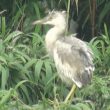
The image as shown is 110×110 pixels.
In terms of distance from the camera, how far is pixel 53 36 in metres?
7.04

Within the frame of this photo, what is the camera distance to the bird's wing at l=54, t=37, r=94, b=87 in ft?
21.5

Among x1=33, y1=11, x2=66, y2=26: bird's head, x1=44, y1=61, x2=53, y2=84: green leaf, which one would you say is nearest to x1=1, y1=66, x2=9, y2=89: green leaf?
x1=44, y1=61, x2=53, y2=84: green leaf

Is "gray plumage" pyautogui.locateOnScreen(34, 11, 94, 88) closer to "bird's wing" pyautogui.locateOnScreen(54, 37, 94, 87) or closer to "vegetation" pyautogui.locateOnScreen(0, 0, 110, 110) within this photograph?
"bird's wing" pyautogui.locateOnScreen(54, 37, 94, 87)

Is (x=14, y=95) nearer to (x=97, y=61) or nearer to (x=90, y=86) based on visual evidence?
(x=90, y=86)

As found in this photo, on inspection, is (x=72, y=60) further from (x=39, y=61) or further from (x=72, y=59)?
(x=39, y=61)

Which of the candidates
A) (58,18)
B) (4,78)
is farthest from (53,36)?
(4,78)

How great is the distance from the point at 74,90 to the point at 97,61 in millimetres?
727

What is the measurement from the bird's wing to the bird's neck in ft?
0.48

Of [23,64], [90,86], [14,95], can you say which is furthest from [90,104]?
[23,64]

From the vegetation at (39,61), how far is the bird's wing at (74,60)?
0.11 meters

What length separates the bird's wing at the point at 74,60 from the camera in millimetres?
6555

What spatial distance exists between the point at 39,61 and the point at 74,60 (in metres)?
0.73

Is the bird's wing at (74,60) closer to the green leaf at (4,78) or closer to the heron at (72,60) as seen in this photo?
the heron at (72,60)

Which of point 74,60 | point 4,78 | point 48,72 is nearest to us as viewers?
point 74,60
